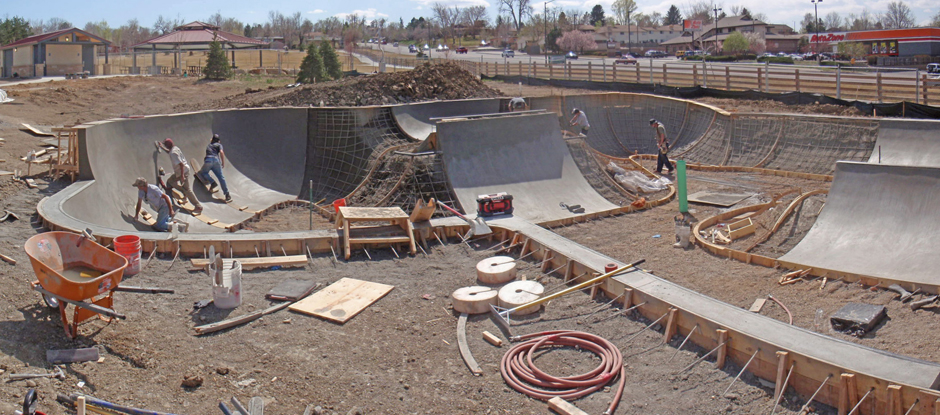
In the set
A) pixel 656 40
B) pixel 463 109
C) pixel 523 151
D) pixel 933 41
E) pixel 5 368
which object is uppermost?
pixel 656 40

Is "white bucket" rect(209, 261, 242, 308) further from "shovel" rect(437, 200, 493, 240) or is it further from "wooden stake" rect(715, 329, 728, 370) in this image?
"wooden stake" rect(715, 329, 728, 370)

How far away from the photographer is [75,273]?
295 inches

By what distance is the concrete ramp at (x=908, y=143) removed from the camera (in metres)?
14.7

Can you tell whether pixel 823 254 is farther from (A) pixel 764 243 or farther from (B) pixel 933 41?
(B) pixel 933 41

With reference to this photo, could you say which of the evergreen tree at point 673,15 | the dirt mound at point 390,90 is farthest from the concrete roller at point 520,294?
the evergreen tree at point 673,15

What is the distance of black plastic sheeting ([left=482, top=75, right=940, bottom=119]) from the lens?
723 inches

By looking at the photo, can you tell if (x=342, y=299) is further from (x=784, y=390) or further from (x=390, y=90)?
(x=390, y=90)

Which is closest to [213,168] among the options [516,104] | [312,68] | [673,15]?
[516,104]

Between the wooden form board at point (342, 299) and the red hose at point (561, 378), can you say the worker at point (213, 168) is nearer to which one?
the wooden form board at point (342, 299)

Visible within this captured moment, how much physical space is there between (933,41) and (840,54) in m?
7.25

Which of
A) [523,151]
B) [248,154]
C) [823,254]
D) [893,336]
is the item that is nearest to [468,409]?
[893,336]

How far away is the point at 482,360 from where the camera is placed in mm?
7023

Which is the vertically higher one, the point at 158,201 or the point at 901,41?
the point at 901,41

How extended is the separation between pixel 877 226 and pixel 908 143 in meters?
6.68
